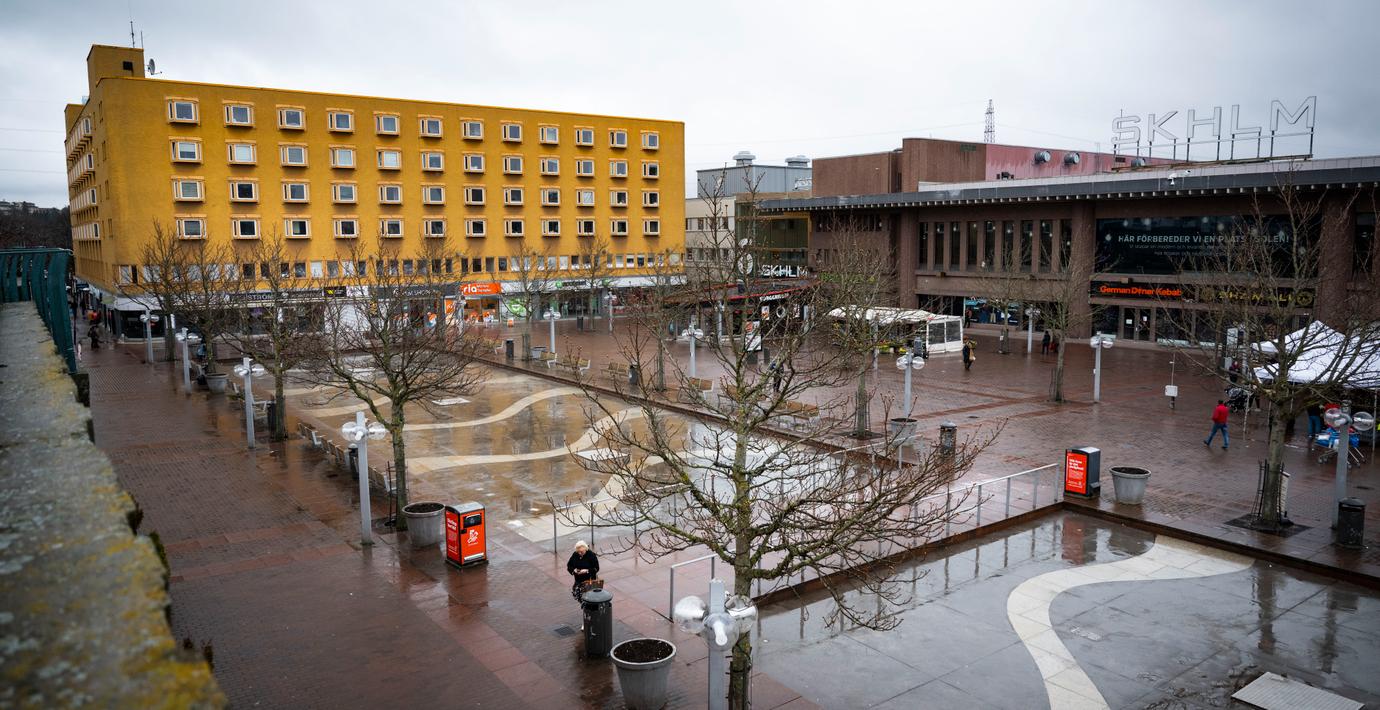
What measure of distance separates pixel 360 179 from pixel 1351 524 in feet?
176

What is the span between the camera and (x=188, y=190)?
51.2m

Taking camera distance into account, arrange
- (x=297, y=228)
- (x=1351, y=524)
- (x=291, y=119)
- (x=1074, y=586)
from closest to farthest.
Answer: (x=1074, y=586), (x=1351, y=524), (x=291, y=119), (x=297, y=228)

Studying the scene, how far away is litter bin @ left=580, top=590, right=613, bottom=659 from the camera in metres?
11.9

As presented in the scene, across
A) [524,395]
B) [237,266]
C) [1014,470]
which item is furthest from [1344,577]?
[237,266]

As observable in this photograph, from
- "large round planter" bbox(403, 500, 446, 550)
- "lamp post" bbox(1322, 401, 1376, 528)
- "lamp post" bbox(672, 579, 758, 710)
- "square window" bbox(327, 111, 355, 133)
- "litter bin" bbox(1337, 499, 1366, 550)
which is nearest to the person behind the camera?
"lamp post" bbox(672, 579, 758, 710)

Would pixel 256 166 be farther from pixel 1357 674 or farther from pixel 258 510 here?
pixel 1357 674

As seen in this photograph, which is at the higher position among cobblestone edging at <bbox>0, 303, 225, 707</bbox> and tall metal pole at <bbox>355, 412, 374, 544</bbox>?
cobblestone edging at <bbox>0, 303, 225, 707</bbox>

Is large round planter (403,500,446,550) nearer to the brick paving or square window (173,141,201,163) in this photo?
the brick paving

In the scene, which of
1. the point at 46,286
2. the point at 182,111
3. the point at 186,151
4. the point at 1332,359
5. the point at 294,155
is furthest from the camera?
the point at 294,155

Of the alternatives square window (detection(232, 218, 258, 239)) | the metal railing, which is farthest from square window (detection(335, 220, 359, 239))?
the metal railing

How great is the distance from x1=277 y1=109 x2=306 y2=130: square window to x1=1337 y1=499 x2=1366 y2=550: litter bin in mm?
53822

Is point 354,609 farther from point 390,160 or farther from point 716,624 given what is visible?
point 390,160

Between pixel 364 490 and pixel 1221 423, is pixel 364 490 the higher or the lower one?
the higher one

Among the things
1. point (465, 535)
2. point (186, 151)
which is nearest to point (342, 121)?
point (186, 151)
